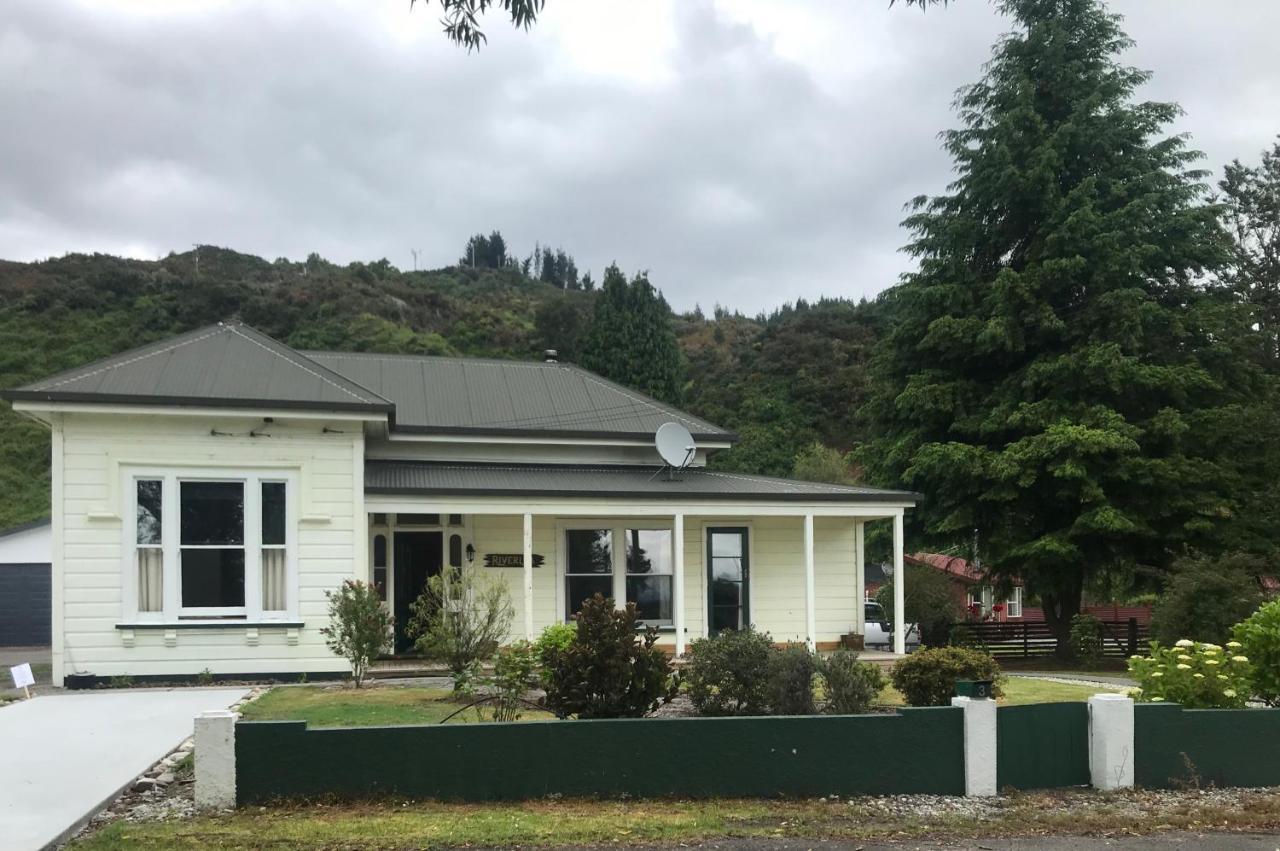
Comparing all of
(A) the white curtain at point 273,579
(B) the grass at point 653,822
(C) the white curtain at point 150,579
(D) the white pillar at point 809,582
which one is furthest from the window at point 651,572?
(B) the grass at point 653,822

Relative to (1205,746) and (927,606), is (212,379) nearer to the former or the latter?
(1205,746)

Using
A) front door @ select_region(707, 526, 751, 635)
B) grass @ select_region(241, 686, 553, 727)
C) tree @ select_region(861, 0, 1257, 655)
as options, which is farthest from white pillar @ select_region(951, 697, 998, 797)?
tree @ select_region(861, 0, 1257, 655)

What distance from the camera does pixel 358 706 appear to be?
12281 mm

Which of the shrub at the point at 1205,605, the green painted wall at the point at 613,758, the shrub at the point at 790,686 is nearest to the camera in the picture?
the green painted wall at the point at 613,758

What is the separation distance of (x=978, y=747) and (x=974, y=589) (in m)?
17.6

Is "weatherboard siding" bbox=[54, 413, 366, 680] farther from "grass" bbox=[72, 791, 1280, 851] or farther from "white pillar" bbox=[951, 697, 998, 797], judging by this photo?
"white pillar" bbox=[951, 697, 998, 797]

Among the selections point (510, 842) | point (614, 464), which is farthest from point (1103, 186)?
point (510, 842)

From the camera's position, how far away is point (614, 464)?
21328mm

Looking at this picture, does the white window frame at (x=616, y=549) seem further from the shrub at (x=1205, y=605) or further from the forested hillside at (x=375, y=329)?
the forested hillside at (x=375, y=329)

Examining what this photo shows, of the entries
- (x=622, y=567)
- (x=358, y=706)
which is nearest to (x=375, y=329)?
(x=622, y=567)

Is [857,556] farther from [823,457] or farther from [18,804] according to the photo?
[823,457]

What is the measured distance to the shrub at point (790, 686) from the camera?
10.0 meters

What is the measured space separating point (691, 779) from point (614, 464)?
42.6ft

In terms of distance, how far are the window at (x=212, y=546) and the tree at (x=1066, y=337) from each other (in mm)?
14372
